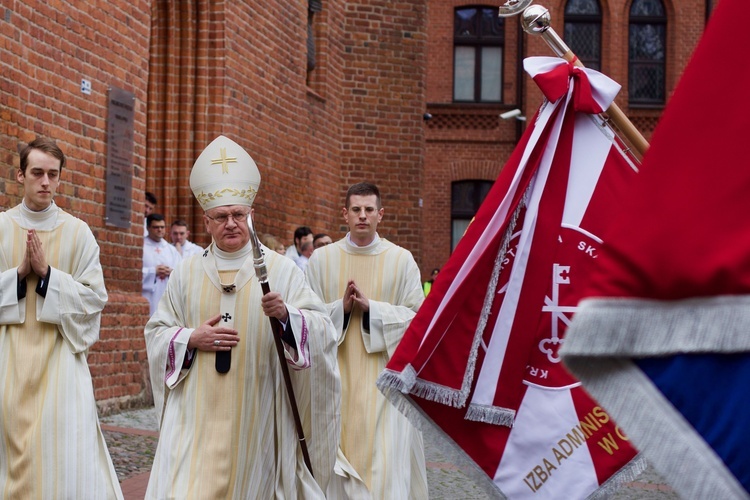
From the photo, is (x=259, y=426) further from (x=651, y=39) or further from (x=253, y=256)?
(x=651, y=39)

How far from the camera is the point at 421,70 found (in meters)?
19.3

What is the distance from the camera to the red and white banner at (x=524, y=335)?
16.5 ft

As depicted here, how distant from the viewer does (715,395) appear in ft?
6.23

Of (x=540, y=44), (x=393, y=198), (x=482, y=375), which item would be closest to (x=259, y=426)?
(x=482, y=375)

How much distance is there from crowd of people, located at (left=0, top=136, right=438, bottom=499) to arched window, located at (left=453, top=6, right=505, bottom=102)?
25863 millimetres

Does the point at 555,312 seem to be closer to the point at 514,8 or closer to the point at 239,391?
the point at 514,8

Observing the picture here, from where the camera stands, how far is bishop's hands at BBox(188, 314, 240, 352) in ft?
18.0

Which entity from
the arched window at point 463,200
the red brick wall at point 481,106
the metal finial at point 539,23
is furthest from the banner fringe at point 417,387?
the arched window at point 463,200

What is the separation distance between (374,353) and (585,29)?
27.0m

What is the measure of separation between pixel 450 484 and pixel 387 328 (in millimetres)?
1956

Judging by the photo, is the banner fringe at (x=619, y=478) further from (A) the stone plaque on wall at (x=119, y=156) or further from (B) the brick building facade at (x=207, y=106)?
(A) the stone plaque on wall at (x=119, y=156)

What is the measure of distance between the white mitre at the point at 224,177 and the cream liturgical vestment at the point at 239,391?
0.85 ft

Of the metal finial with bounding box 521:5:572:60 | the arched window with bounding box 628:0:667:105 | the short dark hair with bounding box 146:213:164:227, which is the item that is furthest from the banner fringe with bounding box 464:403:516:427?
the arched window with bounding box 628:0:667:105

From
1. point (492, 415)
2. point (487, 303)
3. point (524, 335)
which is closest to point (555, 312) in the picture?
point (524, 335)
